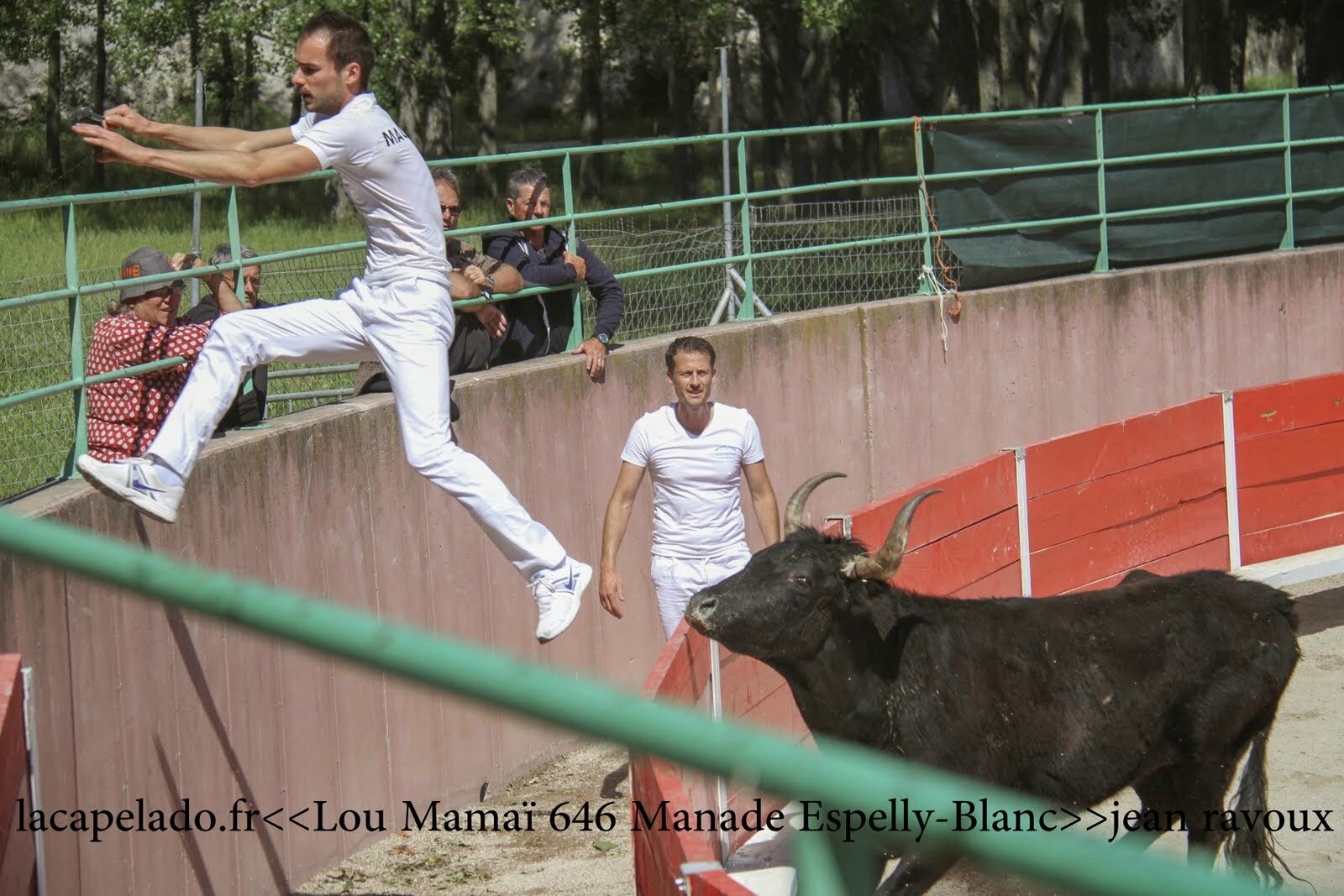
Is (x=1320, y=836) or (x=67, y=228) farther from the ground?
(x=67, y=228)

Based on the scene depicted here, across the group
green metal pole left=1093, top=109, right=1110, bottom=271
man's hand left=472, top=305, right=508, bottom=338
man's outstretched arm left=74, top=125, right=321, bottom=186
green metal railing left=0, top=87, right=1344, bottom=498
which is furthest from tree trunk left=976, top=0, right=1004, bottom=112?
man's outstretched arm left=74, top=125, right=321, bottom=186

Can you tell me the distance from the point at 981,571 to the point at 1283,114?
838 centimetres

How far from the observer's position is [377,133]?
566 centimetres

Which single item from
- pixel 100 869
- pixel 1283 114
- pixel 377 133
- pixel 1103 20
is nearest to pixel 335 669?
pixel 100 869

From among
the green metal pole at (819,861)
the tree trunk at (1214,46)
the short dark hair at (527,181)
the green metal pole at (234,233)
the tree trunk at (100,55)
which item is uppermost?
the tree trunk at (100,55)

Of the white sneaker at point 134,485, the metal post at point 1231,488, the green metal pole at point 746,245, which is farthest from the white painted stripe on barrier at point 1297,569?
the white sneaker at point 134,485

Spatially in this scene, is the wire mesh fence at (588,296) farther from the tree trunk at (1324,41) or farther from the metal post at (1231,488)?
the tree trunk at (1324,41)

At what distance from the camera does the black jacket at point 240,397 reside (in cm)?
746

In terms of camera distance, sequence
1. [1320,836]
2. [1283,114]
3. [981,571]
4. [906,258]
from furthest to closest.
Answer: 1. [1283,114]
2. [906,258]
3. [981,571]
4. [1320,836]

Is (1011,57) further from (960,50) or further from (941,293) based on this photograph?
(941,293)

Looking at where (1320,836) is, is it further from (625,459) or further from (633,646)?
(633,646)

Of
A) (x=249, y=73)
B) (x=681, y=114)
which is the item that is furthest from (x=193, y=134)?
(x=249, y=73)

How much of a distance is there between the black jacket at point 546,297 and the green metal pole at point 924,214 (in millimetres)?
3985

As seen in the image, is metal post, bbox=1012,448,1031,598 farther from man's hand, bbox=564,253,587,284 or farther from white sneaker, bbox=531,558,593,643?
white sneaker, bbox=531,558,593,643
